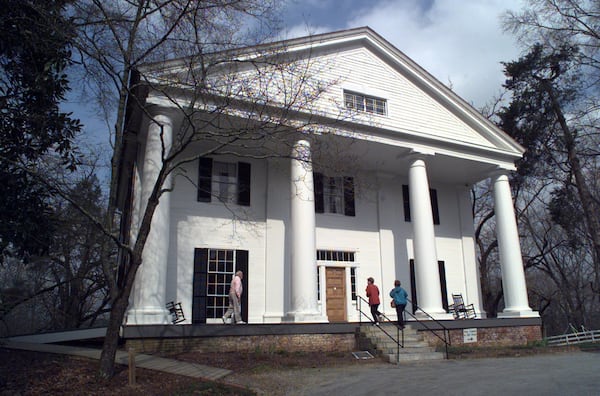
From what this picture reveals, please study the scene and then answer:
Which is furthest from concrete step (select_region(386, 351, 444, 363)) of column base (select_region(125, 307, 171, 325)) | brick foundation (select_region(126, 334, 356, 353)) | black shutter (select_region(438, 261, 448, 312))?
black shutter (select_region(438, 261, 448, 312))

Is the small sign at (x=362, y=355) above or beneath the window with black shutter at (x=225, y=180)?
beneath

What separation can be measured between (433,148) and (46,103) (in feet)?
43.6

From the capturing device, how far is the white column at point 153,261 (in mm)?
11914

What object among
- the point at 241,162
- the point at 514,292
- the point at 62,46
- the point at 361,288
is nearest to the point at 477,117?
the point at 514,292

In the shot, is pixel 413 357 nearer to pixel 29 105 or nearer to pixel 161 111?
pixel 161 111

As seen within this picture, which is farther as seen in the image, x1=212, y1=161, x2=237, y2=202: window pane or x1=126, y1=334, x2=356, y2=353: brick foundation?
x1=212, y1=161, x2=237, y2=202: window pane

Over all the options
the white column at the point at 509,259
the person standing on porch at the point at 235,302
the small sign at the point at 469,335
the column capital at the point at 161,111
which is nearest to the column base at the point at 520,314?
the white column at the point at 509,259

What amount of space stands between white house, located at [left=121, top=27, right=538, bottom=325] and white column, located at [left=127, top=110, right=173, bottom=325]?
0.05 metres

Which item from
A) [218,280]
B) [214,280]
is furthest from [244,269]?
[214,280]

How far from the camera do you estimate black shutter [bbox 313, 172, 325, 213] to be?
17844mm

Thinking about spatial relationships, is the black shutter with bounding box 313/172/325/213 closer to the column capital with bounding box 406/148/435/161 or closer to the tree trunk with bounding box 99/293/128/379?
the column capital with bounding box 406/148/435/161

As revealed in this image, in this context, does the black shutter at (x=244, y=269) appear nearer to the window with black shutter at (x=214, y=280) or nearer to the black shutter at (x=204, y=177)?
the window with black shutter at (x=214, y=280)

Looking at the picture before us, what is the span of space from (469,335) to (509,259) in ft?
13.3

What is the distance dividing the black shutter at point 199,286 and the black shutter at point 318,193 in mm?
4697
